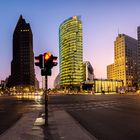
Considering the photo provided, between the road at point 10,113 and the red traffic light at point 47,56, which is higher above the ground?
the red traffic light at point 47,56

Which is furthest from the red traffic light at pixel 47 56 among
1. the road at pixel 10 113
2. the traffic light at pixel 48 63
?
the road at pixel 10 113

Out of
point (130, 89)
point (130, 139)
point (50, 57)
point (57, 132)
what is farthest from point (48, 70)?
Answer: point (130, 89)

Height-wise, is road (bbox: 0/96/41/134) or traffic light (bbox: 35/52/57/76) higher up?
traffic light (bbox: 35/52/57/76)

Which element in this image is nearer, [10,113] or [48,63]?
[48,63]

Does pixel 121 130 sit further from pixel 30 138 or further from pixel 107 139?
pixel 30 138

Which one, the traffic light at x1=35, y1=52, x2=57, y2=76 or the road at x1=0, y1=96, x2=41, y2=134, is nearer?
the traffic light at x1=35, y1=52, x2=57, y2=76

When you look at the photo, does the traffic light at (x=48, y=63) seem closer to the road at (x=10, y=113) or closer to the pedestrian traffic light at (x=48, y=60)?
the pedestrian traffic light at (x=48, y=60)

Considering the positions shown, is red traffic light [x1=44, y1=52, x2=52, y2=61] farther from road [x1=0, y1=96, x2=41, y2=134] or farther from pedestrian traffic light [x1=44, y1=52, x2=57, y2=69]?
road [x1=0, y1=96, x2=41, y2=134]

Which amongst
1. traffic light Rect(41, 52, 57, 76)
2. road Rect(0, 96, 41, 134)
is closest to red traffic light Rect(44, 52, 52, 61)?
traffic light Rect(41, 52, 57, 76)

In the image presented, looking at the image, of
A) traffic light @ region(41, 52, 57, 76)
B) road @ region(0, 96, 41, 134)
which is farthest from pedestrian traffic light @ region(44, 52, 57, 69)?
road @ region(0, 96, 41, 134)

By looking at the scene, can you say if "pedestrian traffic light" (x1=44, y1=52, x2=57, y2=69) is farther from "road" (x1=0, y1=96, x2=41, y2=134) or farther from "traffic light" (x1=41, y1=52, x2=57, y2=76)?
"road" (x1=0, y1=96, x2=41, y2=134)

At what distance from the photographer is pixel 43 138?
11.0 m

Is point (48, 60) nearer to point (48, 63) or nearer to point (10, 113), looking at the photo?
point (48, 63)

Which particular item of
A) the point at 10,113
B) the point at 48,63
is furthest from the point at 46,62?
the point at 10,113
